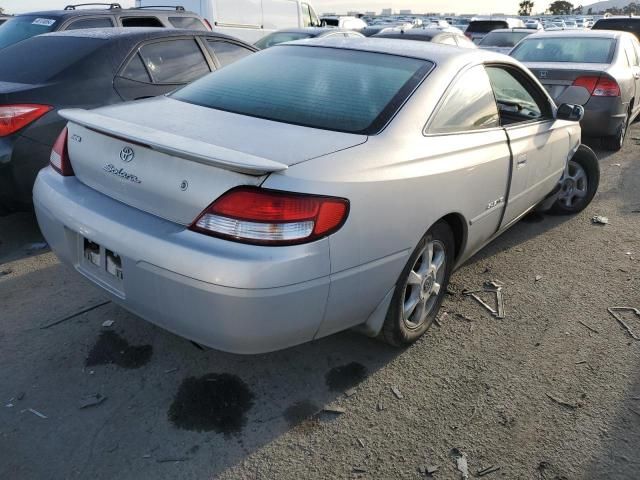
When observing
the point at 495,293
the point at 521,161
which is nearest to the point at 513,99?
the point at 521,161

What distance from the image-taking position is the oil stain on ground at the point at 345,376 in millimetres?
2684

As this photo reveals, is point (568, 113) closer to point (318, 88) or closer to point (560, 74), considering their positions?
point (318, 88)

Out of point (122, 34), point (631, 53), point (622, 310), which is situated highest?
point (122, 34)

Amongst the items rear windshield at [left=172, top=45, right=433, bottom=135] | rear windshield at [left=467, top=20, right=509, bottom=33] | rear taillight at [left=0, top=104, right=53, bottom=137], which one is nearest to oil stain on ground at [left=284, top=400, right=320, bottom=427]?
rear windshield at [left=172, top=45, right=433, bottom=135]

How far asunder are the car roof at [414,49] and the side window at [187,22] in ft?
13.1

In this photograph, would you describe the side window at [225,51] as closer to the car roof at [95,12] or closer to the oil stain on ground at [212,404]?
the car roof at [95,12]

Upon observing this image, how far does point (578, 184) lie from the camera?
5078 millimetres

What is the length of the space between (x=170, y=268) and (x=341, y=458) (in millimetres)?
1032

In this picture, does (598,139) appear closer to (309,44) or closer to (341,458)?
(309,44)

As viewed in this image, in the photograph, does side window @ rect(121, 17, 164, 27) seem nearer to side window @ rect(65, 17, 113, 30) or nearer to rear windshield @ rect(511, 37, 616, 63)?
side window @ rect(65, 17, 113, 30)

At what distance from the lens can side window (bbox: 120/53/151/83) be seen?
4489mm

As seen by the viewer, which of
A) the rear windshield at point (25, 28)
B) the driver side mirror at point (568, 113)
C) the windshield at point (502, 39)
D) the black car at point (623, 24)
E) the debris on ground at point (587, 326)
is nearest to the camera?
the debris on ground at point (587, 326)

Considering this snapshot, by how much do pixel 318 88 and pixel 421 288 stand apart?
1.16 metres

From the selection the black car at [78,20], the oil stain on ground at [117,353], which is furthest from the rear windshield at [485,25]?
the oil stain on ground at [117,353]
